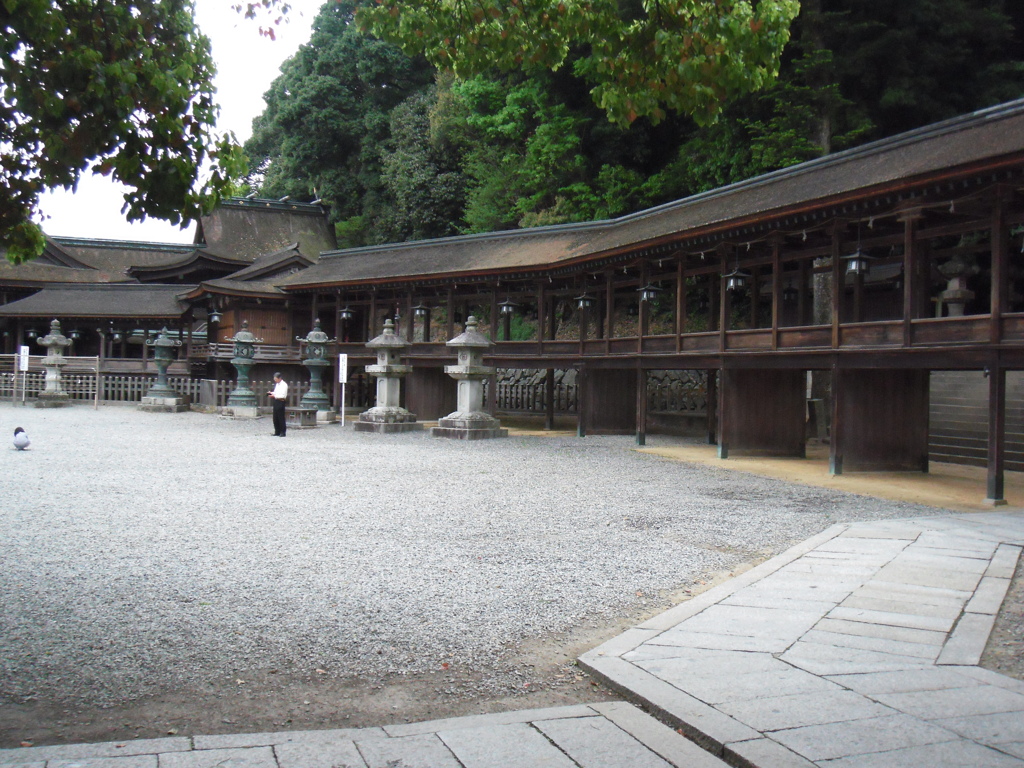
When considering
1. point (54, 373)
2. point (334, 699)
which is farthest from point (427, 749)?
point (54, 373)

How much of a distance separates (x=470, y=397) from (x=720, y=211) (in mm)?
7418

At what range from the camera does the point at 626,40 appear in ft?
20.9

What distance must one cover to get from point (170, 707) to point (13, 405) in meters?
28.9

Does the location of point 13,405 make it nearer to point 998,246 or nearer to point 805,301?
point 805,301

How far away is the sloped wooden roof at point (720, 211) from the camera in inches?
472

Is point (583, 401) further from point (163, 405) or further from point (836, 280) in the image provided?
point (163, 405)

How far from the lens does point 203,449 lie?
15977 millimetres

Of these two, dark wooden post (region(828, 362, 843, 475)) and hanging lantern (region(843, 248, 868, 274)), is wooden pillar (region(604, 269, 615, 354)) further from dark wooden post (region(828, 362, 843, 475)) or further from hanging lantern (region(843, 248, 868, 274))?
hanging lantern (region(843, 248, 868, 274))

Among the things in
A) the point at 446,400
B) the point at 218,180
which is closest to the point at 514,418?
the point at 446,400

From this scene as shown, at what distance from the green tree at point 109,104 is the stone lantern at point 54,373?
84.8 ft

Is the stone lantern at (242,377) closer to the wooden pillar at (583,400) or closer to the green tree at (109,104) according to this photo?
the wooden pillar at (583,400)

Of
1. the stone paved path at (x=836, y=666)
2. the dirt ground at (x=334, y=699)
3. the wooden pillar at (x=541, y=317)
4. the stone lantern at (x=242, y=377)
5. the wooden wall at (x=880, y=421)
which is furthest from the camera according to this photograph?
the stone lantern at (x=242, y=377)

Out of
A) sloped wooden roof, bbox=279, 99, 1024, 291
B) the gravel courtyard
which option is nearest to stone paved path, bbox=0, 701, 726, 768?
the gravel courtyard

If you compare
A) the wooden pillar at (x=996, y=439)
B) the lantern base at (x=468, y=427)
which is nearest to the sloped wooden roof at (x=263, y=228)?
the lantern base at (x=468, y=427)
